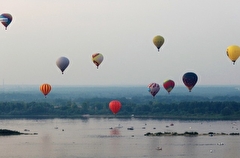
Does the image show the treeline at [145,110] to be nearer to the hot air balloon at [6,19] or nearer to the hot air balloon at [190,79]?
the hot air balloon at [190,79]

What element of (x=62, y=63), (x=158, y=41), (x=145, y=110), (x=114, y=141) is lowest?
(x=114, y=141)

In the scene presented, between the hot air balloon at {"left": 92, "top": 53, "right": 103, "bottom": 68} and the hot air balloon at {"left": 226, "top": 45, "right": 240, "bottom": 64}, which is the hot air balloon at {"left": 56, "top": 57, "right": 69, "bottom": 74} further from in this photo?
the hot air balloon at {"left": 226, "top": 45, "right": 240, "bottom": 64}

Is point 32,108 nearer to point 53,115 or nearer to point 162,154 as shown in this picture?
point 53,115

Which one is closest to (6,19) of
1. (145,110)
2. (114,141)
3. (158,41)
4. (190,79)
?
(158,41)

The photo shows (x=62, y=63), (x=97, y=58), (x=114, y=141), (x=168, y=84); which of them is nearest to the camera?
(x=114, y=141)

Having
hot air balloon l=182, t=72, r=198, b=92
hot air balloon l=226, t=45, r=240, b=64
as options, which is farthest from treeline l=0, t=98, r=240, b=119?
hot air balloon l=226, t=45, r=240, b=64

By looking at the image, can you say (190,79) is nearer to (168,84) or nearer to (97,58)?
(168,84)
